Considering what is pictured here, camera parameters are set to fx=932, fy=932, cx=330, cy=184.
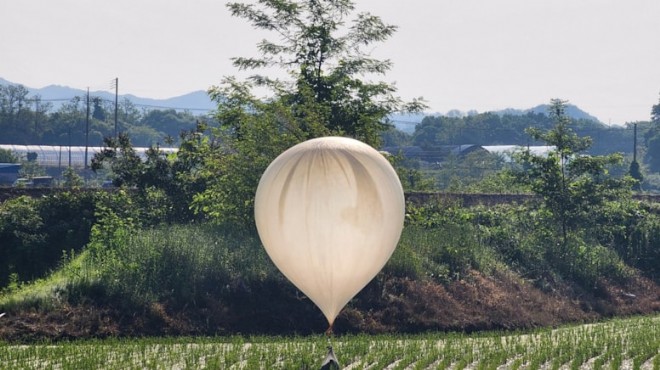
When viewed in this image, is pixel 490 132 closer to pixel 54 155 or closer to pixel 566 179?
pixel 54 155

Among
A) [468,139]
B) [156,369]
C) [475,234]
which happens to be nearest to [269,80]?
[475,234]

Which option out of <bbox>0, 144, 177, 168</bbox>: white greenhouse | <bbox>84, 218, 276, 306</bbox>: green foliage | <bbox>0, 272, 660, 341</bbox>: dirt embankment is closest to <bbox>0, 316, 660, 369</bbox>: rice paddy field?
<bbox>0, 272, 660, 341</bbox>: dirt embankment

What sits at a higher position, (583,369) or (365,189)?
(365,189)

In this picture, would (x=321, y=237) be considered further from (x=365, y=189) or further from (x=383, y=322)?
(x=383, y=322)

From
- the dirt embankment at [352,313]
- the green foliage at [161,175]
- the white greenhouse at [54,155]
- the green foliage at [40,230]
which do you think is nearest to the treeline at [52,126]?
the white greenhouse at [54,155]

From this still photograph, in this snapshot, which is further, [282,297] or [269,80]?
[269,80]

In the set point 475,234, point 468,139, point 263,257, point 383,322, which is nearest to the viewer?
point 383,322

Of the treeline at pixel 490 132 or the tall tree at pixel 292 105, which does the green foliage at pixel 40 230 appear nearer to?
the tall tree at pixel 292 105

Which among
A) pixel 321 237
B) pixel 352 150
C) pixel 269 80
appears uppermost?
pixel 269 80

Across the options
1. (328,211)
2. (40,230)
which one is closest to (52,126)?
(40,230)
